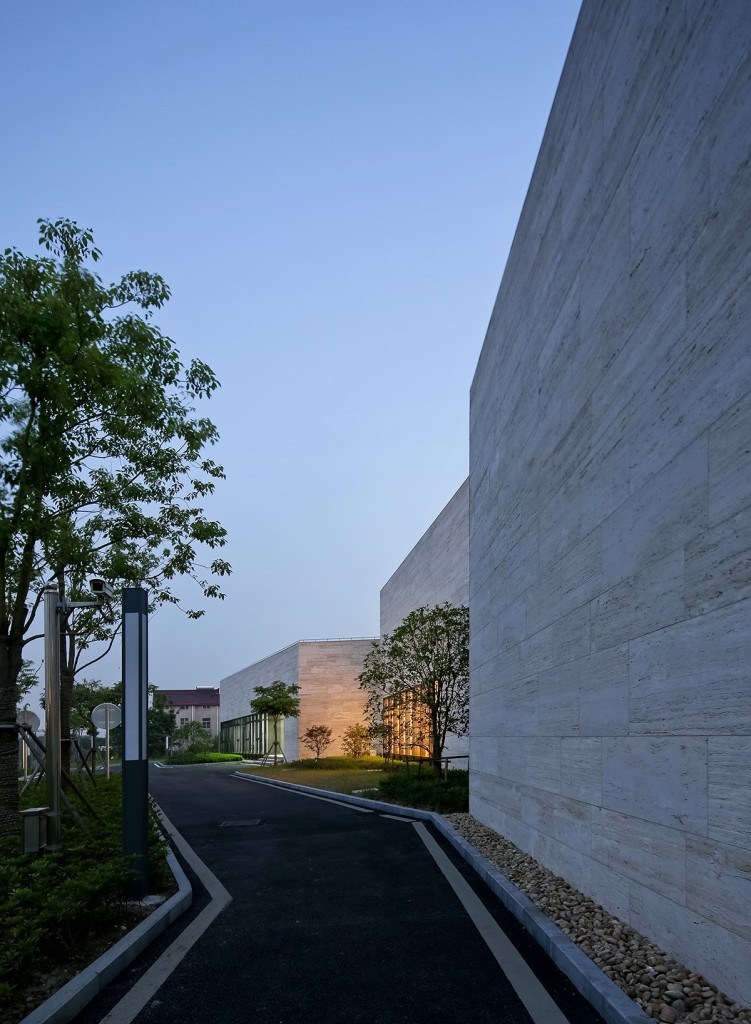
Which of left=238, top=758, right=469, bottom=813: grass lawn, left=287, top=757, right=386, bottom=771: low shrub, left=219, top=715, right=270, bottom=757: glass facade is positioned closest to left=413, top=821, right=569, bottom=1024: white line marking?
left=238, top=758, right=469, bottom=813: grass lawn

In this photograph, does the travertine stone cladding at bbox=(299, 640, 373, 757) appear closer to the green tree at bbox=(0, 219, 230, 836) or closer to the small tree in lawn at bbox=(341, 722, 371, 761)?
the small tree in lawn at bbox=(341, 722, 371, 761)

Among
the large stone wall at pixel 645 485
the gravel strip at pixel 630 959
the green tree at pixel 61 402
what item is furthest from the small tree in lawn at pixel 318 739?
the gravel strip at pixel 630 959

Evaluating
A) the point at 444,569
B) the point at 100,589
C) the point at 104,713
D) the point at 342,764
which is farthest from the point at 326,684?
the point at 100,589

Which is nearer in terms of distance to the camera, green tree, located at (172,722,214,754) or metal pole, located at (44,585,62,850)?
metal pole, located at (44,585,62,850)

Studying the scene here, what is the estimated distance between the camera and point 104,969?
4.80m

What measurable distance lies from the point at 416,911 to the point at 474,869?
200 centimetres

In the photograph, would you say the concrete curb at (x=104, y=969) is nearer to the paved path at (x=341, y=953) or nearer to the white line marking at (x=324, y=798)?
the paved path at (x=341, y=953)

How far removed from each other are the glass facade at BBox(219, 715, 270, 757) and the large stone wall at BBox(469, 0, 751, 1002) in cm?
3975

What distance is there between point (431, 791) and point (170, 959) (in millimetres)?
10168

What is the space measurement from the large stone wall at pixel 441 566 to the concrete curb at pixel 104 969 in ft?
51.3

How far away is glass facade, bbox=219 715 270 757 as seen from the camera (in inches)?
2018

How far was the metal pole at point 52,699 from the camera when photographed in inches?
330

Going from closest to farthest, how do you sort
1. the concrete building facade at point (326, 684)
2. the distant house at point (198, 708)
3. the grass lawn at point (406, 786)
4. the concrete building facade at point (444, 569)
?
the grass lawn at point (406, 786), the concrete building facade at point (444, 569), the concrete building facade at point (326, 684), the distant house at point (198, 708)

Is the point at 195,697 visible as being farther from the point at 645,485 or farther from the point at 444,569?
the point at 645,485
